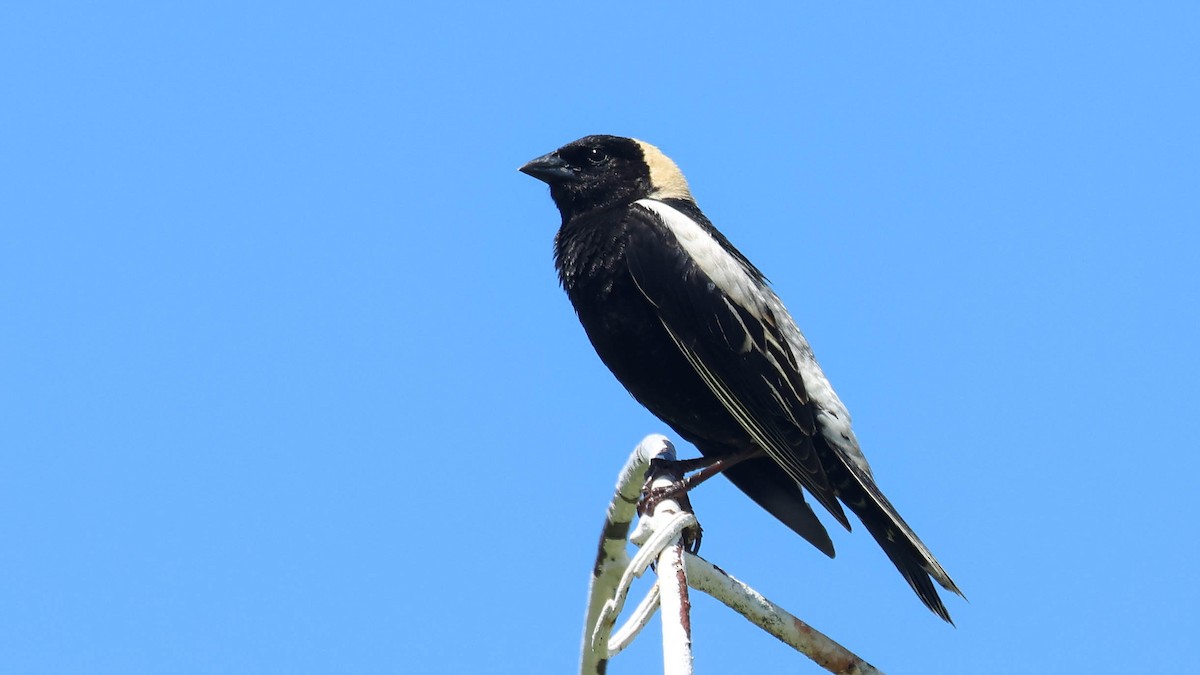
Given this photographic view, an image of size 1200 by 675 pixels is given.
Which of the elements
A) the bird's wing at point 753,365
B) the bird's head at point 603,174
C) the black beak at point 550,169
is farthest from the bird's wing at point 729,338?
the black beak at point 550,169

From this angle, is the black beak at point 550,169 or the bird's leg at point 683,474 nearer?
the bird's leg at point 683,474

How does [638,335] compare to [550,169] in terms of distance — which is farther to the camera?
[550,169]

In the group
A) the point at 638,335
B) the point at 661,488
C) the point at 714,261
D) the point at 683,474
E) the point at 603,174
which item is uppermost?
the point at 603,174

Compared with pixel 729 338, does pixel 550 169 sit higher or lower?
higher

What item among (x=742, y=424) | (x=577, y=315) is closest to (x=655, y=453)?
(x=742, y=424)

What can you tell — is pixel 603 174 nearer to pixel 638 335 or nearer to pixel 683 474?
pixel 638 335

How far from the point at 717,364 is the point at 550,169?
134 centimetres

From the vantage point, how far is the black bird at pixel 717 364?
16.3ft

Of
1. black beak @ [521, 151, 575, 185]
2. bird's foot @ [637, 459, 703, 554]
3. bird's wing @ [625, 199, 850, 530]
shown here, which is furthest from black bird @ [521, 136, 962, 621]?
bird's foot @ [637, 459, 703, 554]

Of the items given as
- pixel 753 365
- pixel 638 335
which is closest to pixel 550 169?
pixel 638 335

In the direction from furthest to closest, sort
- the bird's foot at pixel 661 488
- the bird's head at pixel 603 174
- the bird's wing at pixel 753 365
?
the bird's head at pixel 603 174 < the bird's wing at pixel 753 365 < the bird's foot at pixel 661 488

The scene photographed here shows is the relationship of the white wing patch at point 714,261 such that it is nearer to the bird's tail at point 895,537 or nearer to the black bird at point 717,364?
the black bird at point 717,364

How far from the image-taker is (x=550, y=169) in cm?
595

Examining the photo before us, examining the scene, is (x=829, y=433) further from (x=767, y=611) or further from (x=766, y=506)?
(x=767, y=611)
